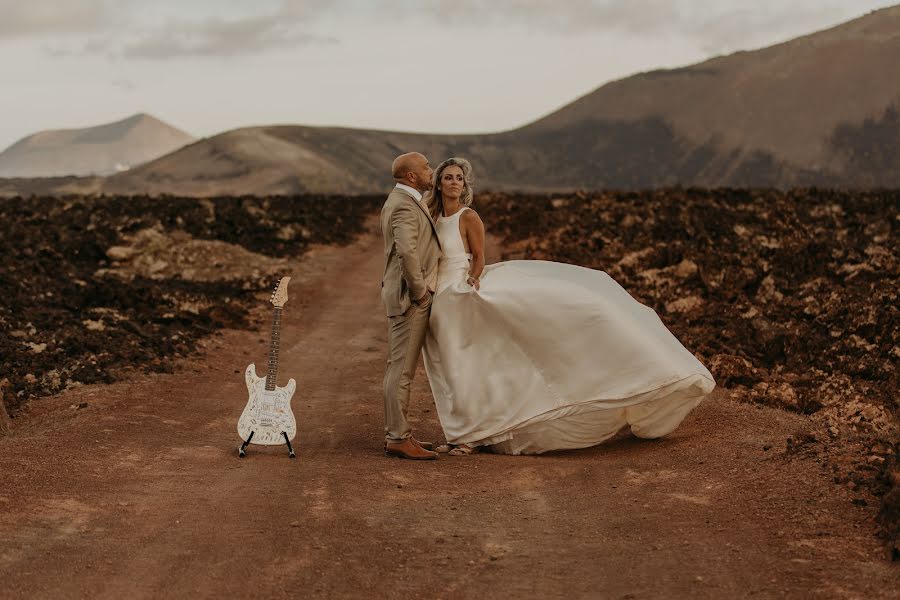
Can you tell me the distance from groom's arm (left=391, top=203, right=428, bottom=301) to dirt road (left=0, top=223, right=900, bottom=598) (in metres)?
1.30

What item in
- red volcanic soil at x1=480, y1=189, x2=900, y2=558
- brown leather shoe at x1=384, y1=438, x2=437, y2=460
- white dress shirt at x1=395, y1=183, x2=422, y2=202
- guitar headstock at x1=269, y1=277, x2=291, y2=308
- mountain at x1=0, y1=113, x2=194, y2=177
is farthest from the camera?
mountain at x1=0, y1=113, x2=194, y2=177

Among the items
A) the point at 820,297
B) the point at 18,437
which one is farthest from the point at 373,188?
the point at 18,437

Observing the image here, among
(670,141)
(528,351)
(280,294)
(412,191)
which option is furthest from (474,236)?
(670,141)

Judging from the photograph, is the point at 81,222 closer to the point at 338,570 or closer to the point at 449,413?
the point at 449,413

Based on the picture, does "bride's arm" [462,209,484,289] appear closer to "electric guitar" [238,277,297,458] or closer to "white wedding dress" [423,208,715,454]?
"white wedding dress" [423,208,715,454]

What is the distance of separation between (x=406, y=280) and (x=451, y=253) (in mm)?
486

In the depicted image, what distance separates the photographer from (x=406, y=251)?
25.8 feet

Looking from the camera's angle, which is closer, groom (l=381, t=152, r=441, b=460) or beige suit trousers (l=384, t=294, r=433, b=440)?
groom (l=381, t=152, r=441, b=460)

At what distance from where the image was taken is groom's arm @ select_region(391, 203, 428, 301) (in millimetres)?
7879

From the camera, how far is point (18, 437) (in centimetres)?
928

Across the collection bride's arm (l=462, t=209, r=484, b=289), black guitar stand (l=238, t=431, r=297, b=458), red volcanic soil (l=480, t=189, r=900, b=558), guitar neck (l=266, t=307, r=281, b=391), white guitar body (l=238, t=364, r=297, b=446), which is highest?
bride's arm (l=462, t=209, r=484, b=289)

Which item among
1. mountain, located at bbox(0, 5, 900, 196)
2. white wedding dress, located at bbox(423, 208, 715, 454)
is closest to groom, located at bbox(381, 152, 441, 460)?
white wedding dress, located at bbox(423, 208, 715, 454)

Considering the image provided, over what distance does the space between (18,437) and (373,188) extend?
82739 millimetres

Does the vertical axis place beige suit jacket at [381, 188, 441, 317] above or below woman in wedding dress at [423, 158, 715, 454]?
above
